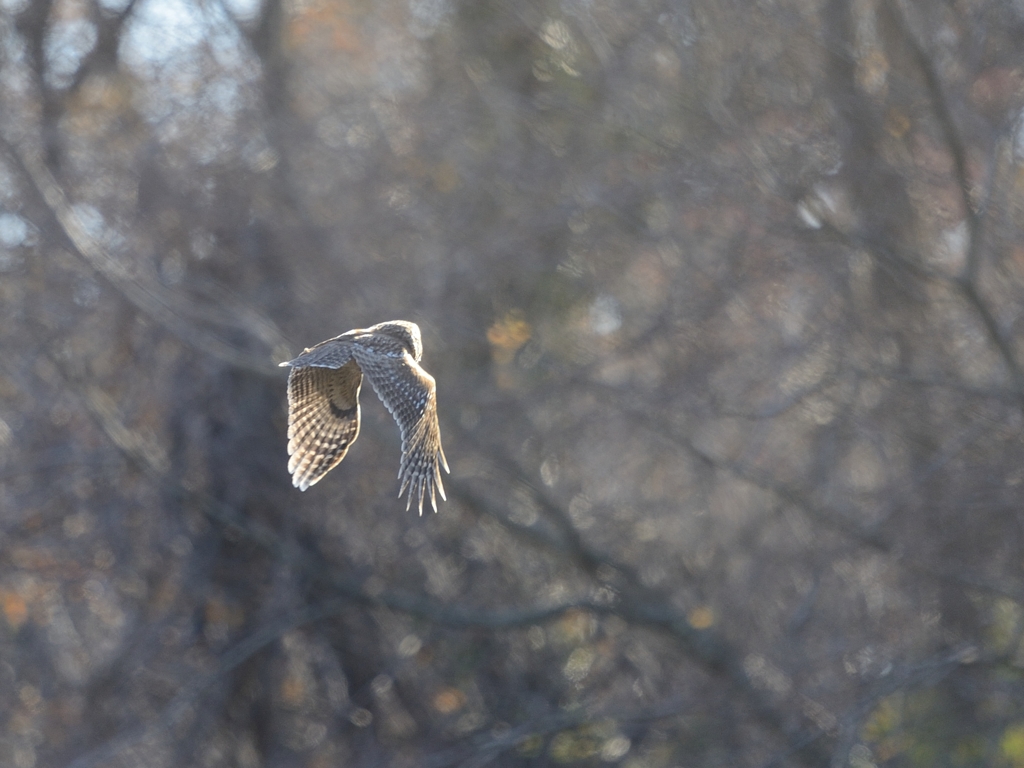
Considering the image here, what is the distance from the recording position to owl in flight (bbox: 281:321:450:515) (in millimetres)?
3988

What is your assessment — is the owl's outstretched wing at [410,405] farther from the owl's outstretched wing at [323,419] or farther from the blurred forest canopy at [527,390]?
the blurred forest canopy at [527,390]

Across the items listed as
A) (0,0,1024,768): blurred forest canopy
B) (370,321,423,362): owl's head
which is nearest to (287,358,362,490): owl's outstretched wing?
(370,321,423,362): owl's head

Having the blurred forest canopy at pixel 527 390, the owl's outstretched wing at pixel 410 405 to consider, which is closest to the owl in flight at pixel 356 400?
the owl's outstretched wing at pixel 410 405

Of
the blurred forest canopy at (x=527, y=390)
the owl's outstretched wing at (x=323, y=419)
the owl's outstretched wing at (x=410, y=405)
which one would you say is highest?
the owl's outstretched wing at (x=410, y=405)

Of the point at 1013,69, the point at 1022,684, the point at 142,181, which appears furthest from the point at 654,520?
the point at 142,181

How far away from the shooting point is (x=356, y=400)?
15.9 ft

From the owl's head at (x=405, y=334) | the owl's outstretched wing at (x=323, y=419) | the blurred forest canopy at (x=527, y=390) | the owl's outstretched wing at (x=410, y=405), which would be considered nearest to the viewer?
the owl's outstretched wing at (x=410, y=405)

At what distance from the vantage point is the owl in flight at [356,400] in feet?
13.1

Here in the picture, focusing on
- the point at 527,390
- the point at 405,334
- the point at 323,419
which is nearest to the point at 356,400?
the point at 323,419

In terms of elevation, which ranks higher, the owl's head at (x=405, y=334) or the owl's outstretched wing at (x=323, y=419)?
the owl's head at (x=405, y=334)

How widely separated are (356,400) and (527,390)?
2.76m

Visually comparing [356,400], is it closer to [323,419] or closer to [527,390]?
[323,419]

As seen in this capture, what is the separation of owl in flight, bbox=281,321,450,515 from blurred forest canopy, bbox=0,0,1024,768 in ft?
7.15

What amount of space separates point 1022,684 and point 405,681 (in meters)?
3.54
